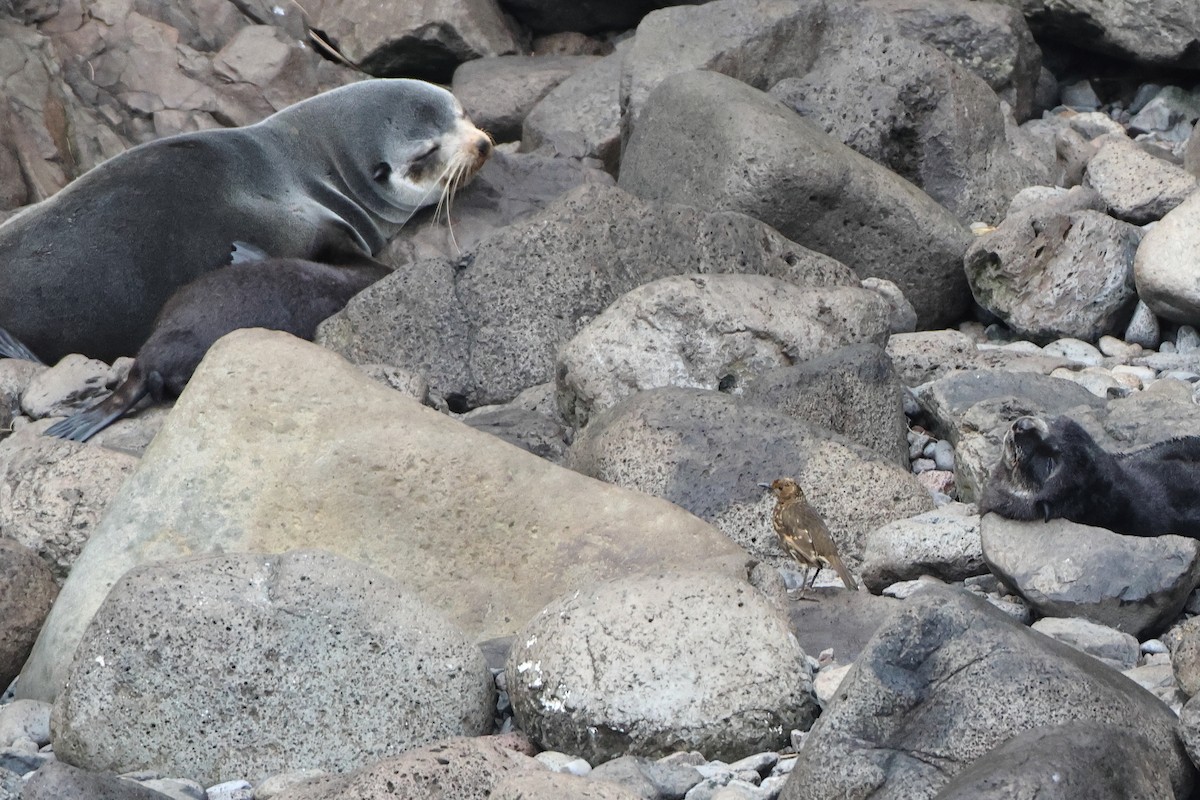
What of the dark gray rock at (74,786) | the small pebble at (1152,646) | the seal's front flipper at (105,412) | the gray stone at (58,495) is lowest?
the seal's front flipper at (105,412)

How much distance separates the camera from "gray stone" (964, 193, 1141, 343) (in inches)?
324

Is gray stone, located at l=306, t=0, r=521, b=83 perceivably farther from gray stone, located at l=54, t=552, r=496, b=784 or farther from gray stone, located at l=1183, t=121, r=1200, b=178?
gray stone, located at l=54, t=552, r=496, b=784

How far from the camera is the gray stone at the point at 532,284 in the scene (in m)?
7.75

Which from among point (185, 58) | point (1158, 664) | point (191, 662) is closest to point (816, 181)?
point (1158, 664)

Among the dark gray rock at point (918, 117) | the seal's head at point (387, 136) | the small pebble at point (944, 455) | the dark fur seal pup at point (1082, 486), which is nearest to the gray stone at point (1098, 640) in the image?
the dark fur seal pup at point (1082, 486)

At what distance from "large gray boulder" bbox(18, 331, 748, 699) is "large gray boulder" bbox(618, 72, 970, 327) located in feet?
10.2

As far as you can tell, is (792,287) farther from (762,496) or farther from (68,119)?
(68,119)

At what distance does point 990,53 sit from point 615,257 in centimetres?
433

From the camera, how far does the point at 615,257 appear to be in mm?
7852

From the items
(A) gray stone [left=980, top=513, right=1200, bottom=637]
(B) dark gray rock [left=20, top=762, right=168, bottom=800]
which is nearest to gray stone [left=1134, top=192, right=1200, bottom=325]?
(A) gray stone [left=980, top=513, right=1200, bottom=637]

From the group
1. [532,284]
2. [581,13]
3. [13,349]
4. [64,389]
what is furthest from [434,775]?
[581,13]

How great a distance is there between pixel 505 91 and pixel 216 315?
175 inches

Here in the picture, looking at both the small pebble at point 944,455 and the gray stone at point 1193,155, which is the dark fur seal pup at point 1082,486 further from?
the gray stone at point 1193,155

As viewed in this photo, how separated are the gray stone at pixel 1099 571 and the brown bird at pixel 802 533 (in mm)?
458
